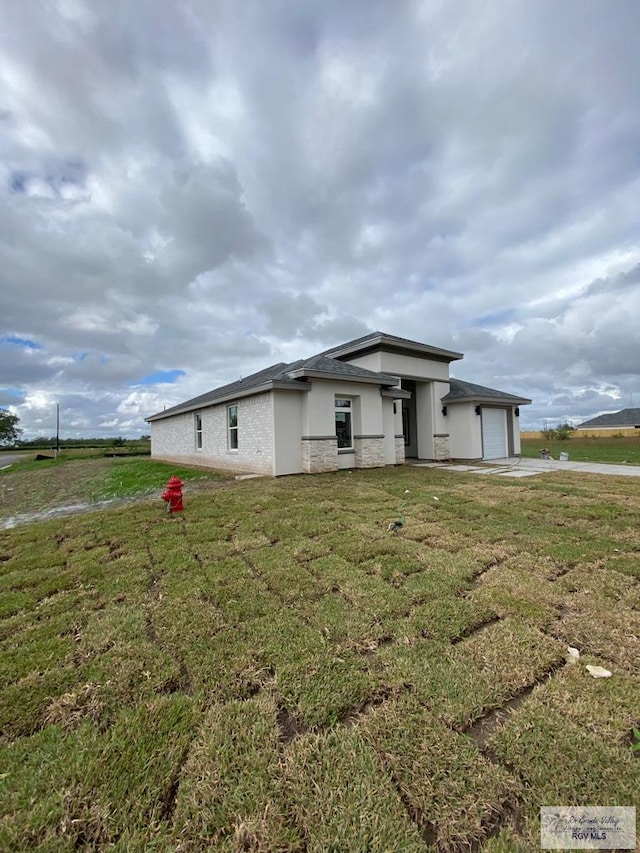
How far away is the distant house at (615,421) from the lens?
52.4 metres

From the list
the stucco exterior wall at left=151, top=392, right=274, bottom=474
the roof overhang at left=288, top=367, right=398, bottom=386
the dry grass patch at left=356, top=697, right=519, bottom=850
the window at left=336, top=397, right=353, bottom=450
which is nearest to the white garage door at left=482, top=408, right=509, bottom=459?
the roof overhang at left=288, top=367, right=398, bottom=386

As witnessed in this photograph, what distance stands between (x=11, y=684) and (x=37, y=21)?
32.5 feet

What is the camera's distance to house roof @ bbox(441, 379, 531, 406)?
1463 centimetres

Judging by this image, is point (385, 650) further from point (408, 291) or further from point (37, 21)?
point (408, 291)

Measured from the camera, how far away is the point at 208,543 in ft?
14.5

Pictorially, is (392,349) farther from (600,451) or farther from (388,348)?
(600,451)

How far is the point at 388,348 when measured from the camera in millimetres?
13547

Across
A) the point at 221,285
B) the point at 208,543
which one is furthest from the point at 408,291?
the point at 208,543

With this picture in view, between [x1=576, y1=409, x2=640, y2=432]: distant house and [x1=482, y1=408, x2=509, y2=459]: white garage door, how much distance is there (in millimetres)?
46627

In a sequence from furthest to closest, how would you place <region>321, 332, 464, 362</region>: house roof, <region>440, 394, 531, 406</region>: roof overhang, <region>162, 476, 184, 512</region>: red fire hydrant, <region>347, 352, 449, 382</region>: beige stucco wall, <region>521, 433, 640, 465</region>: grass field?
<region>521, 433, 640, 465</region>: grass field, <region>440, 394, 531, 406</region>: roof overhang, <region>347, 352, 449, 382</region>: beige stucco wall, <region>321, 332, 464, 362</region>: house roof, <region>162, 476, 184, 512</region>: red fire hydrant

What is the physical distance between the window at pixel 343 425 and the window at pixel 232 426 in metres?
3.66

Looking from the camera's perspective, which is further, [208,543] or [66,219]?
[66,219]

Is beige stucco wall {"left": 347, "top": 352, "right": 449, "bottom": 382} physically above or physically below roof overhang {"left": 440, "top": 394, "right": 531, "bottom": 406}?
above

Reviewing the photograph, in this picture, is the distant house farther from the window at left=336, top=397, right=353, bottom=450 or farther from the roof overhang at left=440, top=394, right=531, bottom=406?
the window at left=336, top=397, right=353, bottom=450
